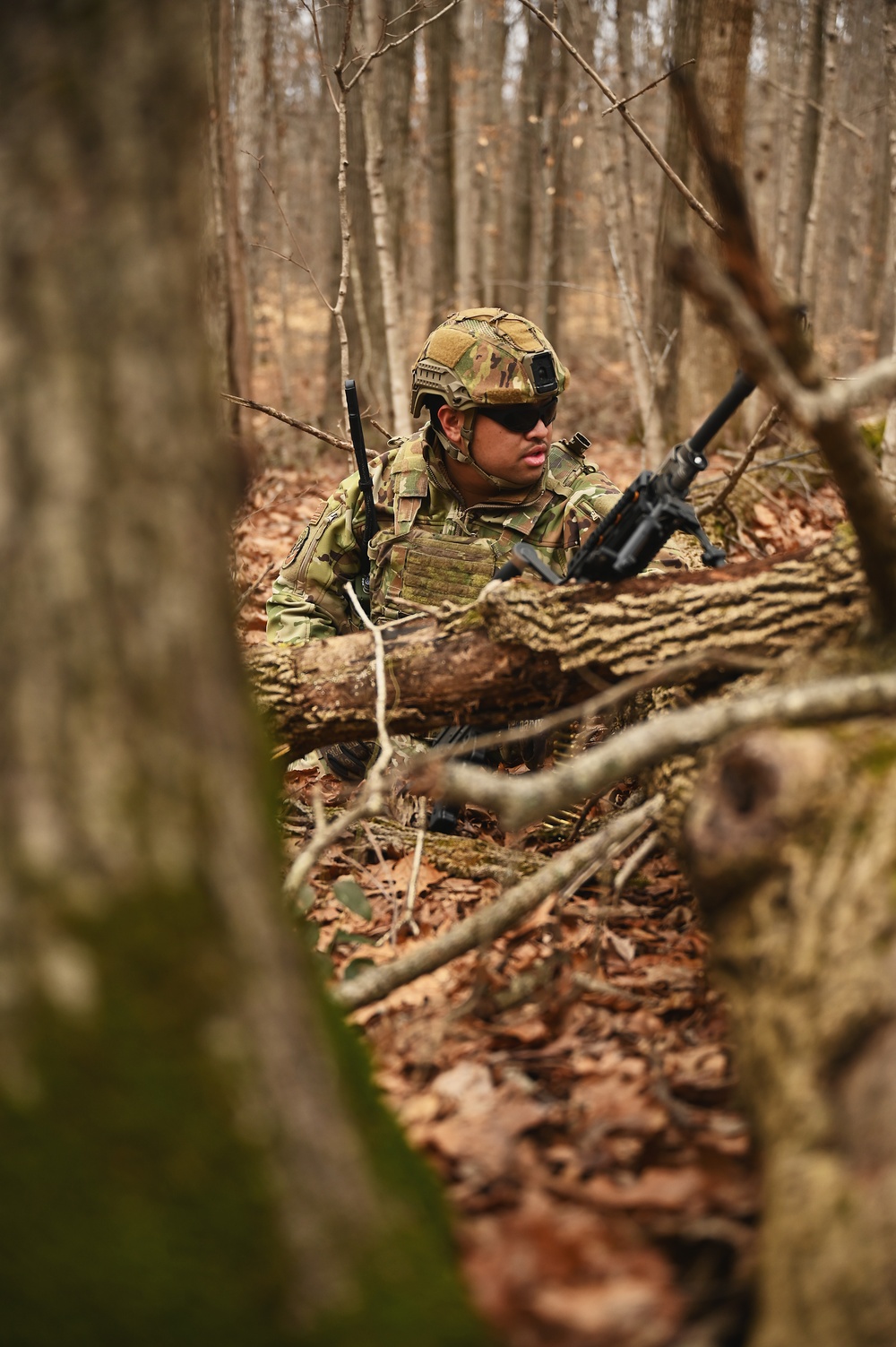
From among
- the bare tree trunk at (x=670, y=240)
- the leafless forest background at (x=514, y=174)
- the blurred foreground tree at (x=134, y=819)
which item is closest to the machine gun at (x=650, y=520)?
the leafless forest background at (x=514, y=174)

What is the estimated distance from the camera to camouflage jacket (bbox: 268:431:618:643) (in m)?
4.50

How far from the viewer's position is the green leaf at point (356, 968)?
8.04 ft

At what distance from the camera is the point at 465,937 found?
2371mm

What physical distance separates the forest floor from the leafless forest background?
2.34 meters

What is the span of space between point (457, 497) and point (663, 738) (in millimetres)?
2910

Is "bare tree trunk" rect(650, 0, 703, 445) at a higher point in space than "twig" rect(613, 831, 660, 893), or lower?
higher

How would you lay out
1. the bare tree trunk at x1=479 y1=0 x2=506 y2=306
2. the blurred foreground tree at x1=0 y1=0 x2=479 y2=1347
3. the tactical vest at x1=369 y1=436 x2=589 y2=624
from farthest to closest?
the bare tree trunk at x1=479 y1=0 x2=506 y2=306 < the tactical vest at x1=369 y1=436 x2=589 y2=624 < the blurred foreground tree at x1=0 y1=0 x2=479 y2=1347

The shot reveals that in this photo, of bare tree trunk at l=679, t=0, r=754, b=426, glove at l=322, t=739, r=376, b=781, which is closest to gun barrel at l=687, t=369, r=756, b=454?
glove at l=322, t=739, r=376, b=781

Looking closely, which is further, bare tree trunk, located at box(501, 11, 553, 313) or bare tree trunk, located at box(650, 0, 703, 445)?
bare tree trunk, located at box(501, 11, 553, 313)

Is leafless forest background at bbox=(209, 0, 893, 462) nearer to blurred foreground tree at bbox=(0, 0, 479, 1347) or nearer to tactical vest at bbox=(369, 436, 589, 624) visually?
tactical vest at bbox=(369, 436, 589, 624)

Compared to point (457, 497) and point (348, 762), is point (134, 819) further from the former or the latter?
point (457, 497)

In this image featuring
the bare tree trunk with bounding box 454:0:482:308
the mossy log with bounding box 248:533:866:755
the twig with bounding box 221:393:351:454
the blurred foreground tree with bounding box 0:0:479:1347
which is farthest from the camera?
the bare tree trunk with bounding box 454:0:482:308

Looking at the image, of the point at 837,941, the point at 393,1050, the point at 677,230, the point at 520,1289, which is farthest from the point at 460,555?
the point at 677,230

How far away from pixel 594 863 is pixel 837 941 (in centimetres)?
120
